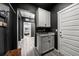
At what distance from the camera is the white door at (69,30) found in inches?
45.9

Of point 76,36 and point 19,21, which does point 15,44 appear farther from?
point 76,36

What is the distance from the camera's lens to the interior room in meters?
1.05

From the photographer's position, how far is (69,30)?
1284mm

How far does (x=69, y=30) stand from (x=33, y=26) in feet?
2.36

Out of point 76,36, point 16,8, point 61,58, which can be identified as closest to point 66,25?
point 76,36

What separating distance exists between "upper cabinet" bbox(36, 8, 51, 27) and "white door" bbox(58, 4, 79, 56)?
265mm

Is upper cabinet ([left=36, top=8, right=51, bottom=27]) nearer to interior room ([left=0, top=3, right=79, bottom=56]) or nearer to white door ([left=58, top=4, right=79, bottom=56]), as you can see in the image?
interior room ([left=0, top=3, right=79, bottom=56])

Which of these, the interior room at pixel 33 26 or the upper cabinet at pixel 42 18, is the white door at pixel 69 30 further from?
the upper cabinet at pixel 42 18

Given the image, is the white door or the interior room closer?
the interior room

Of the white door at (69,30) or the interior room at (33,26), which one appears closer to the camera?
the interior room at (33,26)

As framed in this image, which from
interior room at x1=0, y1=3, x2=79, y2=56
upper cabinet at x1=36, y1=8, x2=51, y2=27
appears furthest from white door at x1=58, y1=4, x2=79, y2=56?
upper cabinet at x1=36, y1=8, x2=51, y2=27

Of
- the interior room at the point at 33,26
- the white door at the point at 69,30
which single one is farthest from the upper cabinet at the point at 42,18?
the white door at the point at 69,30

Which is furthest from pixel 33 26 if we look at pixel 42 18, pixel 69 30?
pixel 69 30

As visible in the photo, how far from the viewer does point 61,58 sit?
3.26 ft
